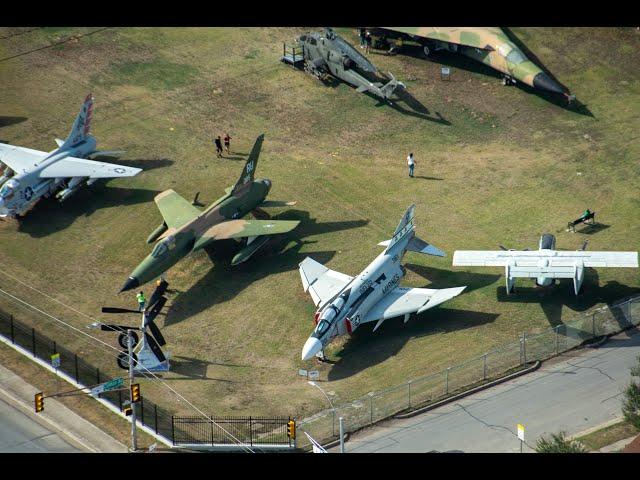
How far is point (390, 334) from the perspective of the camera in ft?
188

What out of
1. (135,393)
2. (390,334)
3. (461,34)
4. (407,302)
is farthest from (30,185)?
(461,34)

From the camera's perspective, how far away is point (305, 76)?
83.4 m

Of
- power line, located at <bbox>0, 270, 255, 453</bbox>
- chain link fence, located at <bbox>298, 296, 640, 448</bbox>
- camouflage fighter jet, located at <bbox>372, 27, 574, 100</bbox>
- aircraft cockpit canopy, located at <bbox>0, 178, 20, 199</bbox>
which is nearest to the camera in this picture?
power line, located at <bbox>0, 270, 255, 453</bbox>

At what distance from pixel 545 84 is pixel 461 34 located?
26.3 feet

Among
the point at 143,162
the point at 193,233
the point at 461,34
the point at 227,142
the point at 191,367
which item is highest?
the point at 461,34

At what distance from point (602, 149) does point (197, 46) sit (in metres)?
33.0

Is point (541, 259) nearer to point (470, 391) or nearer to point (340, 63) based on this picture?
point (470, 391)

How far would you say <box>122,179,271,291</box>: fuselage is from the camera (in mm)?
59500

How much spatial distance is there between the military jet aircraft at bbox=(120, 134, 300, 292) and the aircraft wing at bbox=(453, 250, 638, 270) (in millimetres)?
10829

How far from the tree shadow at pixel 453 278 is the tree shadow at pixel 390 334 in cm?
244

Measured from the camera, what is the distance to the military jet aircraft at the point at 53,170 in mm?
67188

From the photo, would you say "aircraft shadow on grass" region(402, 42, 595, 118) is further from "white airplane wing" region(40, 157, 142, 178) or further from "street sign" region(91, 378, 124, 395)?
"street sign" region(91, 378, 124, 395)

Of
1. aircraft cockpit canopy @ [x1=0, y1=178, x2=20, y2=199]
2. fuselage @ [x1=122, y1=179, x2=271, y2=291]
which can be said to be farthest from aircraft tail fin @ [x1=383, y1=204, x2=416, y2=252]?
aircraft cockpit canopy @ [x1=0, y1=178, x2=20, y2=199]

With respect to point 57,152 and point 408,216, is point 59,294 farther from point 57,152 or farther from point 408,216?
point 408,216
